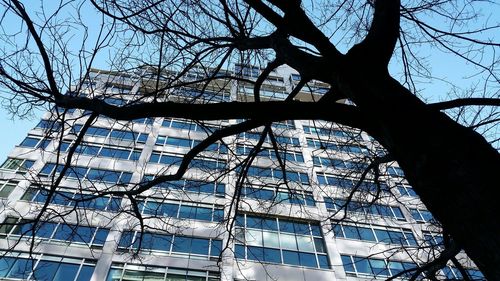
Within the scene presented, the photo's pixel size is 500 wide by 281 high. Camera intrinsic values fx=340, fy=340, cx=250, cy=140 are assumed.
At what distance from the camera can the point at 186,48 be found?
14.7 feet

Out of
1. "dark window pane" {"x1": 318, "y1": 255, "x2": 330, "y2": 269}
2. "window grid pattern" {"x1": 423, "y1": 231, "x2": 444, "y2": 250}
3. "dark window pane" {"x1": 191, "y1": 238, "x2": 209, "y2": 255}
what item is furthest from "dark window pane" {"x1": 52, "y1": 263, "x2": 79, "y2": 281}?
"window grid pattern" {"x1": 423, "y1": 231, "x2": 444, "y2": 250}

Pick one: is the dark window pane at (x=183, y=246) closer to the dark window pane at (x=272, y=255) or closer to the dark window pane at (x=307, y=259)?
the dark window pane at (x=272, y=255)

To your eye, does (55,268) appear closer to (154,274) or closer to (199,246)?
(154,274)

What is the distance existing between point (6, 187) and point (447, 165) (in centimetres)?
2092

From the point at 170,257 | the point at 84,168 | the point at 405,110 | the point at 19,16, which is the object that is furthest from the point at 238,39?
the point at 84,168

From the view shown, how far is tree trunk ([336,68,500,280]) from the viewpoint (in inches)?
59.2

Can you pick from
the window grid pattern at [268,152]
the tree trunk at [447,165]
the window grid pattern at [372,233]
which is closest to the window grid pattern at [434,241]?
the window grid pattern at [268,152]

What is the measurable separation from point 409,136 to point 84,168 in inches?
796

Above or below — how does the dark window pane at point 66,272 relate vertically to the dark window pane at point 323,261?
below

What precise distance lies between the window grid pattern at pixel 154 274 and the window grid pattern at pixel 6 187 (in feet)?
24.3

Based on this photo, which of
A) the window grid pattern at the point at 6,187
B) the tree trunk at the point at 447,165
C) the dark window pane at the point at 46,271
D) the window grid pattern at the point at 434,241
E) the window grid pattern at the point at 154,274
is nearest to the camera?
the tree trunk at the point at 447,165

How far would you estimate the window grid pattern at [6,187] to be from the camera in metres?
17.2

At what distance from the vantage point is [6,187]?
1750cm

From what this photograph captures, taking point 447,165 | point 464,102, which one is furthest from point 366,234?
point 447,165
